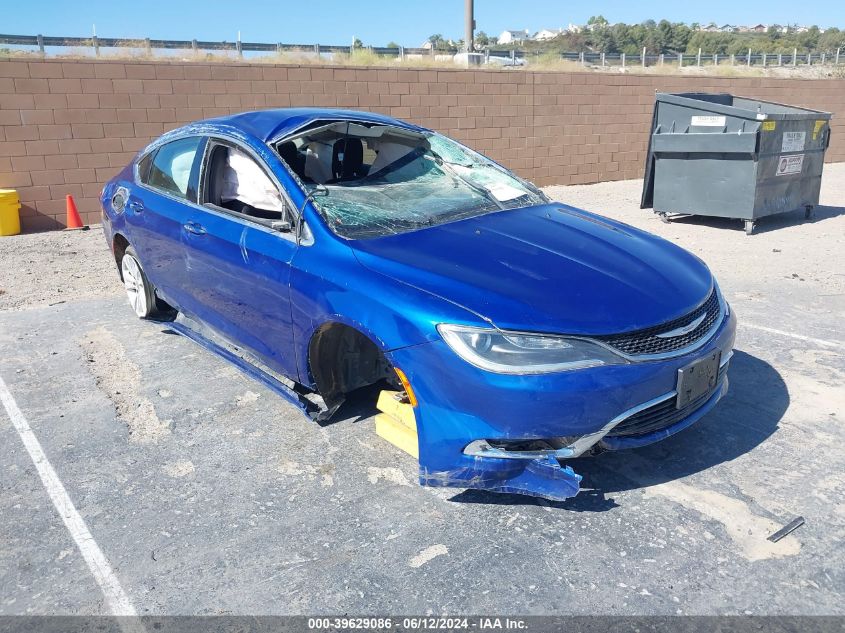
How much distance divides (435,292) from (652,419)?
107 cm

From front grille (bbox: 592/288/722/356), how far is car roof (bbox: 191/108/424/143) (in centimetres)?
220

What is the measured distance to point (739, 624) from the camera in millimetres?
2316

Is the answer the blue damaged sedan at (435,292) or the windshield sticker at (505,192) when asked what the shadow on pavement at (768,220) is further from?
the blue damaged sedan at (435,292)

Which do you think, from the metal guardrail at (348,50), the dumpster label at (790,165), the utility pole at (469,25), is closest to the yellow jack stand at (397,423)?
the dumpster label at (790,165)

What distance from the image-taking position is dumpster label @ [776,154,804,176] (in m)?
8.97

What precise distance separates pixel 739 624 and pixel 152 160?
4.52 meters

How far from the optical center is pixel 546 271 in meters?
3.05

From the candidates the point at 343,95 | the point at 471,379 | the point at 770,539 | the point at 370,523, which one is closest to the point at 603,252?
the point at 471,379

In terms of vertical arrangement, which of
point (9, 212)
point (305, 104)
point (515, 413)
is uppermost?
point (305, 104)

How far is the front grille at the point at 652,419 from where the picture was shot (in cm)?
286

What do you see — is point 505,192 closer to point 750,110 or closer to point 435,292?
point 435,292

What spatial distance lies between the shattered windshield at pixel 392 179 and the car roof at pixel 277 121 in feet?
0.20

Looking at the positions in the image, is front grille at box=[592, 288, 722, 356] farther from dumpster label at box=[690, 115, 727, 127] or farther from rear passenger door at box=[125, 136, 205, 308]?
dumpster label at box=[690, 115, 727, 127]

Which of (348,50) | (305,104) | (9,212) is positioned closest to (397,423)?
(9,212)
